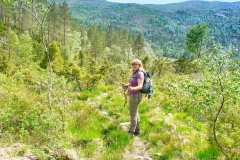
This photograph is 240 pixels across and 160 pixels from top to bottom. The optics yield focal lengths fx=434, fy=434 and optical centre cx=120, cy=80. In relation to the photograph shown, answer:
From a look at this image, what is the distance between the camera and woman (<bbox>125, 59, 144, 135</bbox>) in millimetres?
11523

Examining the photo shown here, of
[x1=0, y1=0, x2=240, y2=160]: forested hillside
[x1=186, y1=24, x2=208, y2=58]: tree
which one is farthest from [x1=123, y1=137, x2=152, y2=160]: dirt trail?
[x1=186, y1=24, x2=208, y2=58]: tree

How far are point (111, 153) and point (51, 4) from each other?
23.4ft

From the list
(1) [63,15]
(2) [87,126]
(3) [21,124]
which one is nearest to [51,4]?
(2) [87,126]

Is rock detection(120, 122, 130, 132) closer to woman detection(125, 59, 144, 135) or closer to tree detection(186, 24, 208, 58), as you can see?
woman detection(125, 59, 144, 135)

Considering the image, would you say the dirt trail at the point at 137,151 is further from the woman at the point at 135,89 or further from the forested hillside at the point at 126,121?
the woman at the point at 135,89

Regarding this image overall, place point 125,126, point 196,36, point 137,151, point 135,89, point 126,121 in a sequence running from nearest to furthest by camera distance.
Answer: point 137,151, point 135,89, point 125,126, point 126,121, point 196,36

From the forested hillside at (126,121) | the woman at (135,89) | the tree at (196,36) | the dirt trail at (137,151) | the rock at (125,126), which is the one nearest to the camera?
the forested hillside at (126,121)

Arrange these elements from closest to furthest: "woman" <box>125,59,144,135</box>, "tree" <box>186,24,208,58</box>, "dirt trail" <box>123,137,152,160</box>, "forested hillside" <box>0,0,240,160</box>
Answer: "forested hillside" <box>0,0,240,160</box>, "dirt trail" <box>123,137,152,160</box>, "woman" <box>125,59,144,135</box>, "tree" <box>186,24,208,58</box>

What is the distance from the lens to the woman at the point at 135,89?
37.8 feet

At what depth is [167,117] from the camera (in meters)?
13.7

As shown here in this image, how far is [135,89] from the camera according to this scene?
1143 cm

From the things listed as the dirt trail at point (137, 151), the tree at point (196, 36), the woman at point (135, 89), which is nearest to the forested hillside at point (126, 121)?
the dirt trail at point (137, 151)

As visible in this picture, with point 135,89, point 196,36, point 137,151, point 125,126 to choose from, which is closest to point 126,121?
point 125,126

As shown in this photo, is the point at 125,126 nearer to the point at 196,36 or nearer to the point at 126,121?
the point at 126,121
